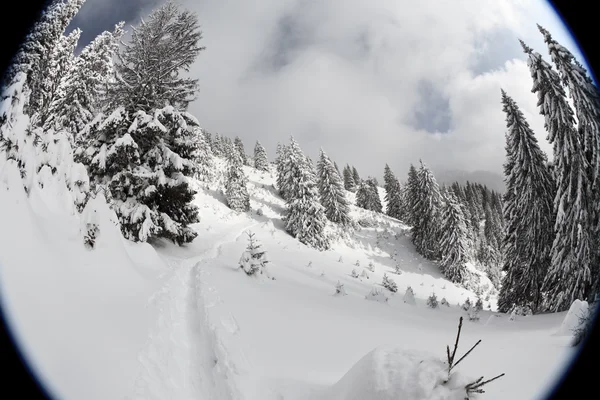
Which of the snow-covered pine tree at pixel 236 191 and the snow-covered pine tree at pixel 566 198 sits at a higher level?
the snow-covered pine tree at pixel 566 198

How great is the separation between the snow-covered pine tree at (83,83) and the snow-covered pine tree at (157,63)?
25.7 feet

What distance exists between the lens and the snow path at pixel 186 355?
418 cm

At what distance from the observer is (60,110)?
66.8 ft

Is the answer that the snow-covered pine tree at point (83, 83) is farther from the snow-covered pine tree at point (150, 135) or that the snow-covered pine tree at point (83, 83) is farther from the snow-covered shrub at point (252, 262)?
the snow-covered shrub at point (252, 262)

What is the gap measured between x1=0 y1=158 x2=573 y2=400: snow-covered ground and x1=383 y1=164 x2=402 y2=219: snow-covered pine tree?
179 ft

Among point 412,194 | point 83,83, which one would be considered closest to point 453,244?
point 412,194

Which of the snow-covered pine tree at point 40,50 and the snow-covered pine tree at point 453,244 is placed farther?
the snow-covered pine tree at point 453,244

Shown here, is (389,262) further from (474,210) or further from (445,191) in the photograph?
(474,210)

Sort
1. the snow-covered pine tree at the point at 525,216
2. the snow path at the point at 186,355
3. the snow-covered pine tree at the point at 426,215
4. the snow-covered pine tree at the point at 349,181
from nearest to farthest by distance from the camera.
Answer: the snow path at the point at 186,355 < the snow-covered pine tree at the point at 525,216 < the snow-covered pine tree at the point at 426,215 < the snow-covered pine tree at the point at 349,181

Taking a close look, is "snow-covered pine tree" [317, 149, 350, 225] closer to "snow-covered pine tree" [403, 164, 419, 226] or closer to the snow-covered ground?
"snow-covered pine tree" [403, 164, 419, 226]

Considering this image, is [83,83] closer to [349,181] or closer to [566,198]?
[566,198]

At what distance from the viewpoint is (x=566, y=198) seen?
11438 mm

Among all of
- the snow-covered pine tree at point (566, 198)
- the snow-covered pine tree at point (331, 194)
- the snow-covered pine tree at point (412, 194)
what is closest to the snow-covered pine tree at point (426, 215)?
the snow-covered pine tree at point (412, 194)

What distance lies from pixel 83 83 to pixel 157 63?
10.9 metres
